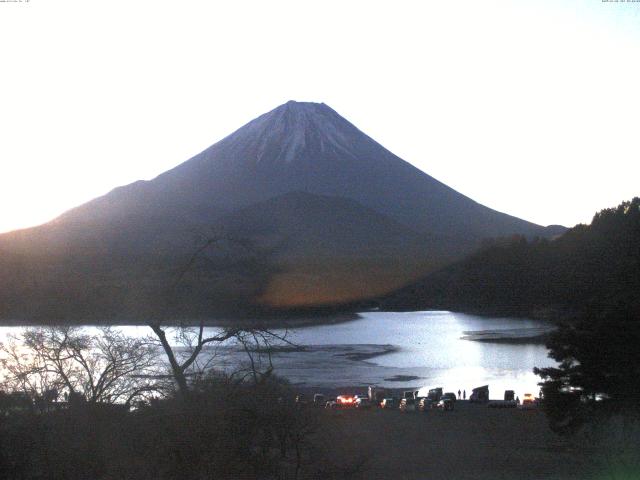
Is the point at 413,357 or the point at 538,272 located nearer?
the point at 413,357

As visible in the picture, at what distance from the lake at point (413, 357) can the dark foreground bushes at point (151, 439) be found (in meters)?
8.53

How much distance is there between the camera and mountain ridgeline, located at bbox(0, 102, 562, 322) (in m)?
6.38

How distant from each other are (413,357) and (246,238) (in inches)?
878

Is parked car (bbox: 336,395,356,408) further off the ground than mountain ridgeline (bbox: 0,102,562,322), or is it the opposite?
mountain ridgeline (bbox: 0,102,562,322)

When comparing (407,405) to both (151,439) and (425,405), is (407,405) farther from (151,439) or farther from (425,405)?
(151,439)

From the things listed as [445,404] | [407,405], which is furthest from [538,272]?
[407,405]

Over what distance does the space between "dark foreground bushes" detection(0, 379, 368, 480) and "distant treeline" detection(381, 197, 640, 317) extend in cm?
2775

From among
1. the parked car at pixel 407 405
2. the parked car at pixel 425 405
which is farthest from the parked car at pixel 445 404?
the parked car at pixel 407 405

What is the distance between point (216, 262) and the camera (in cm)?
621

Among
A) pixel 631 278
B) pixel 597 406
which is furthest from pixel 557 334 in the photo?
pixel 631 278

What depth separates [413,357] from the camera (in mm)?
27453

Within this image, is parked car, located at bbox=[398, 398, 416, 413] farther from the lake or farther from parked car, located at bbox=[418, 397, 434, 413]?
the lake

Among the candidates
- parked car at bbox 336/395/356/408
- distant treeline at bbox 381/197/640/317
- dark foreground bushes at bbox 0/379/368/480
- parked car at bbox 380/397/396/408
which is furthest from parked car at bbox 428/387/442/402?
distant treeline at bbox 381/197/640/317

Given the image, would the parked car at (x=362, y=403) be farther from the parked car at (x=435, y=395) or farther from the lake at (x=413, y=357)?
the lake at (x=413, y=357)
